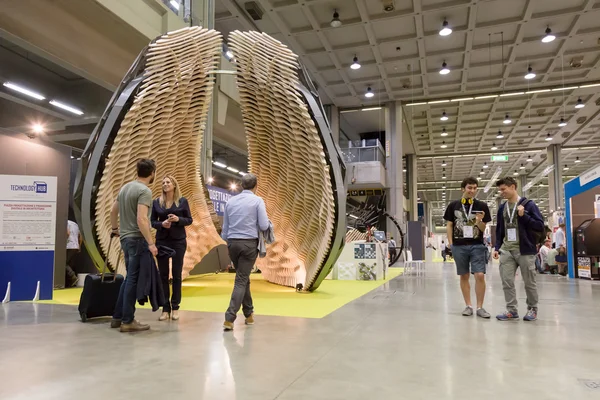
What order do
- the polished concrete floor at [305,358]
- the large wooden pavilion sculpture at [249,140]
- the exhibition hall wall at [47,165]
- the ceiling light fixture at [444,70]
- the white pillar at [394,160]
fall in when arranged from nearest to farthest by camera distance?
the polished concrete floor at [305,358] → the large wooden pavilion sculpture at [249,140] → the exhibition hall wall at [47,165] → the ceiling light fixture at [444,70] → the white pillar at [394,160]

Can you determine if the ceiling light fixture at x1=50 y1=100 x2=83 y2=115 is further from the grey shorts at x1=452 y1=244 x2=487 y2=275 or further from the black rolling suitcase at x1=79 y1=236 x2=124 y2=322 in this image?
the grey shorts at x1=452 y1=244 x2=487 y2=275

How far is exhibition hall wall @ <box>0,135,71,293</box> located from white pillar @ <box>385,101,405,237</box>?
15382 millimetres

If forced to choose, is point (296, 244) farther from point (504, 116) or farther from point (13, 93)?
point (504, 116)

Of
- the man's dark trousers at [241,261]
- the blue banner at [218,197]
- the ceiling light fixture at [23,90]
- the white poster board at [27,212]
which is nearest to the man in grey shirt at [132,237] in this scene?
the man's dark trousers at [241,261]

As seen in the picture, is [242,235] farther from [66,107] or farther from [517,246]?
[66,107]

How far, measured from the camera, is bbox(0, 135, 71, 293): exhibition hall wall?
7379 mm

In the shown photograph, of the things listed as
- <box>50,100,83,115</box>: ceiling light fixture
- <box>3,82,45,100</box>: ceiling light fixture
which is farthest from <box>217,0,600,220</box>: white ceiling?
<box>3,82,45,100</box>: ceiling light fixture

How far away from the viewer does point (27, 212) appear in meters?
6.27

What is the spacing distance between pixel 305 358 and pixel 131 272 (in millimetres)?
1936

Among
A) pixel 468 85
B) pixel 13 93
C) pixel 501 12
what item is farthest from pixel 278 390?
pixel 468 85

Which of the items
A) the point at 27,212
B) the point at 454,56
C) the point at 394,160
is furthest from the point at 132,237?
the point at 394,160

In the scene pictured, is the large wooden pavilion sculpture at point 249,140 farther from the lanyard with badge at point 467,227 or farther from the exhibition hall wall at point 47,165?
the exhibition hall wall at point 47,165

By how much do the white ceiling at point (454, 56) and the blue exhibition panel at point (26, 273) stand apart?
933 centimetres

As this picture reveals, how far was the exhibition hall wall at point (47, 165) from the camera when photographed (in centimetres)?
738
